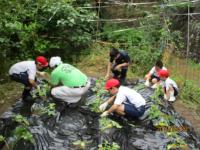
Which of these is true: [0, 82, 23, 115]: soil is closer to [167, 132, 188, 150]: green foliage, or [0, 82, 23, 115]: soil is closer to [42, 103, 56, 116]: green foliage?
[42, 103, 56, 116]: green foliage

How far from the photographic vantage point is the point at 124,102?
20.6 feet

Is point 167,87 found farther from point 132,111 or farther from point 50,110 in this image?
point 50,110

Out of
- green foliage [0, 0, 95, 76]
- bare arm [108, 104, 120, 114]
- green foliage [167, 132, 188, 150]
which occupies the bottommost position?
green foliage [167, 132, 188, 150]

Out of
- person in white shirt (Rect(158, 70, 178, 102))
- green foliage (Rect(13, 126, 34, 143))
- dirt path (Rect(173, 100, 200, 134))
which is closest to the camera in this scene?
green foliage (Rect(13, 126, 34, 143))

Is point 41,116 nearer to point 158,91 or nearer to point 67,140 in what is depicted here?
point 67,140

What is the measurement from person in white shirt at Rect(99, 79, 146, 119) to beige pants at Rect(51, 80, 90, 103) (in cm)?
50

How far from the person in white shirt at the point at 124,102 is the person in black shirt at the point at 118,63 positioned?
1.59 meters

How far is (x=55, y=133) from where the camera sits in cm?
563

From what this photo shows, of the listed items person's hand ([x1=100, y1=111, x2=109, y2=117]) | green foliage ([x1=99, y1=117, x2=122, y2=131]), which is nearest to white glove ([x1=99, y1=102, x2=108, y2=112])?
person's hand ([x1=100, y1=111, x2=109, y2=117])

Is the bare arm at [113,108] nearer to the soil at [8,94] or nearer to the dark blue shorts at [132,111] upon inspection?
the dark blue shorts at [132,111]

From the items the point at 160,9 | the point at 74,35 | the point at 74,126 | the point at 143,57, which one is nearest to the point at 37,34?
the point at 74,35

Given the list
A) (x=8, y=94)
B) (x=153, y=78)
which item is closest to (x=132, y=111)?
(x=153, y=78)

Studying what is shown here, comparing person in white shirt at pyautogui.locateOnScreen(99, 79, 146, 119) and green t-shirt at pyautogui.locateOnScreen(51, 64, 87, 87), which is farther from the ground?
green t-shirt at pyautogui.locateOnScreen(51, 64, 87, 87)

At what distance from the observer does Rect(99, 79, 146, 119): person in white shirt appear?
6098 millimetres
